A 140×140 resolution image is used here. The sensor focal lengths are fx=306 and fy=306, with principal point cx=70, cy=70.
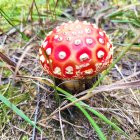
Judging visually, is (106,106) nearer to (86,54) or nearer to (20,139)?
(86,54)

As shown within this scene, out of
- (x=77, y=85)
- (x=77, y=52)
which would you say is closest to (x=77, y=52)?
(x=77, y=52)

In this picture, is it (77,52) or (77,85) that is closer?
(77,52)

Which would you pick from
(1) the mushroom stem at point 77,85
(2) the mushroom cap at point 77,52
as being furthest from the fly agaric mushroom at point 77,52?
(1) the mushroom stem at point 77,85

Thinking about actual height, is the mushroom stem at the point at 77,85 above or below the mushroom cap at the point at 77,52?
below

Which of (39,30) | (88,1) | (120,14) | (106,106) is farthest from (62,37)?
(88,1)

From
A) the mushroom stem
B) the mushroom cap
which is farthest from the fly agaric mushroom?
Result: the mushroom stem

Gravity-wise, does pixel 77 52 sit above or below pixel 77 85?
above

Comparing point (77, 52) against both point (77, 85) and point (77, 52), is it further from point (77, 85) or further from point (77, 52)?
point (77, 85)

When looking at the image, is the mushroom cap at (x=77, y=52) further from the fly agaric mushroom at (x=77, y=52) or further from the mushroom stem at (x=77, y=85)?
the mushroom stem at (x=77, y=85)

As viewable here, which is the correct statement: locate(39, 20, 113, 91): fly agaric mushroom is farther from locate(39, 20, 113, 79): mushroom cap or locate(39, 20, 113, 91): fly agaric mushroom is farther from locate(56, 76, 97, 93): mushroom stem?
locate(56, 76, 97, 93): mushroom stem
